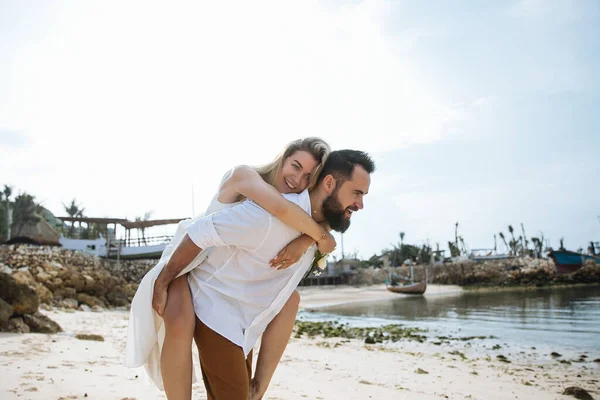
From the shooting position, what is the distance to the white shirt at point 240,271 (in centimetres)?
219

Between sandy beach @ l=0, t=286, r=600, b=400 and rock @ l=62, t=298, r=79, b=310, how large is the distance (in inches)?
127

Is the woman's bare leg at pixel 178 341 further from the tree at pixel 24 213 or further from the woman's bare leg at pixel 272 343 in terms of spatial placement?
the tree at pixel 24 213

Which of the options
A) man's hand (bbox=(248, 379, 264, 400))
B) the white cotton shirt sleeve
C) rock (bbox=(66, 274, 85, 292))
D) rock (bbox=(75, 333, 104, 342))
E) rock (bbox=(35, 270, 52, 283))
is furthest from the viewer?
rock (bbox=(66, 274, 85, 292))

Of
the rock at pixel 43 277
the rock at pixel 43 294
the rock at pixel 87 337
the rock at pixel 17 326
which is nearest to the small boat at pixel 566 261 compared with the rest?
the rock at pixel 43 277

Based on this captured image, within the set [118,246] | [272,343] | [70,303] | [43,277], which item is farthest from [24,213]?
[272,343]

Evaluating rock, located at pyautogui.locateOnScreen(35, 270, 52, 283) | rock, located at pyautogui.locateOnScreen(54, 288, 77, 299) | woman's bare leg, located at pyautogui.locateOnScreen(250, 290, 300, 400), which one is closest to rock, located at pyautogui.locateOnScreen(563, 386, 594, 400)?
woman's bare leg, located at pyautogui.locateOnScreen(250, 290, 300, 400)

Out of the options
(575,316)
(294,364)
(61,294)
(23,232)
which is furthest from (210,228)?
(23,232)

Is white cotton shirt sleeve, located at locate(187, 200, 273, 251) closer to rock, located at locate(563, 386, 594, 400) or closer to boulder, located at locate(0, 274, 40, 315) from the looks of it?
boulder, located at locate(0, 274, 40, 315)

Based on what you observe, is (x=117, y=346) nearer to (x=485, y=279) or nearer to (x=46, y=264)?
(x=46, y=264)

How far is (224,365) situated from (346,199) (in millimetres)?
997

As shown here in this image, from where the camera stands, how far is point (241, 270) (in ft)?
7.49

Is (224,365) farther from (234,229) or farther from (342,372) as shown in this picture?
(342,372)

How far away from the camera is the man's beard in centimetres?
239

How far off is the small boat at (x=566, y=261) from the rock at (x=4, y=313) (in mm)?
66187
